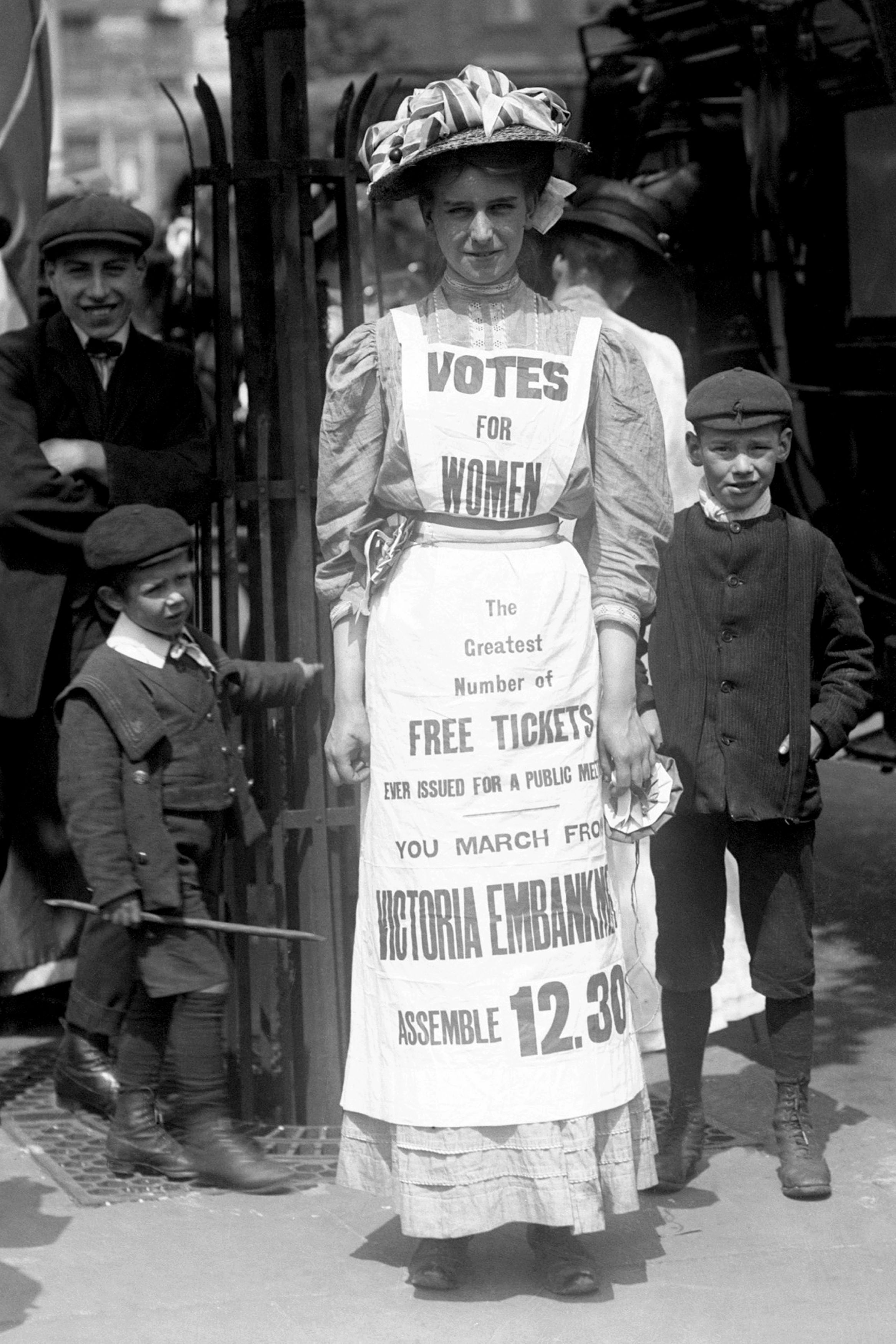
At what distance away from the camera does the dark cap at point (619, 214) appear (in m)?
5.87

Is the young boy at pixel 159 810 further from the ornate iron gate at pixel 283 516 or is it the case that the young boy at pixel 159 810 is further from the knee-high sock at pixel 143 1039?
the ornate iron gate at pixel 283 516

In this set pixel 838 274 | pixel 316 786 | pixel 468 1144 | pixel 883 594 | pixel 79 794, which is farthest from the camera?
pixel 838 274

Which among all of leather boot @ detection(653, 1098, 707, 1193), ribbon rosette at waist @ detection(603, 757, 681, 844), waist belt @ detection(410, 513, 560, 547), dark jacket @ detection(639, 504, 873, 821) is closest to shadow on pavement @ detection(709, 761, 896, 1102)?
leather boot @ detection(653, 1098, 707, 1193)

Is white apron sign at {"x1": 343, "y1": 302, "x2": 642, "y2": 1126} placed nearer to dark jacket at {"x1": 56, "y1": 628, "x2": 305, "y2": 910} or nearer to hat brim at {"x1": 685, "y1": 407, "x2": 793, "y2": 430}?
hat brim at {"x1": 685, "y1": 407, "x2": 793, "y2": 430}

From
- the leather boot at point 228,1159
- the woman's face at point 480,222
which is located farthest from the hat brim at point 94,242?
the leather boot at point 228,1159

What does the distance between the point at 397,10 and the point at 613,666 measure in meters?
33.7

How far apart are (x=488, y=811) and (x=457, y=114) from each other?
1231mm

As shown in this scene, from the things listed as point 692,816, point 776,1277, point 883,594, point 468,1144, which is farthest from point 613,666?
point 883,594

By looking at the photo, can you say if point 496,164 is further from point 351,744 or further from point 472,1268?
point 472,1268

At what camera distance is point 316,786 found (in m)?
4.61

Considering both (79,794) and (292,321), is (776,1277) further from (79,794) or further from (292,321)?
(292,321)

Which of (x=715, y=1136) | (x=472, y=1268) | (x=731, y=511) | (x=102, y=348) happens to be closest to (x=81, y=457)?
(x=102, y=348)

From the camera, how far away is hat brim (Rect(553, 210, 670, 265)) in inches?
230

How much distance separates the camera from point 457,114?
147 inches
